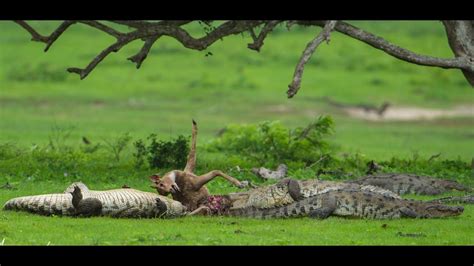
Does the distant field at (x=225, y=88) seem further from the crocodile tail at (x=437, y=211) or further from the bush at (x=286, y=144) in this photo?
the crocodile tail at (x=437, y=211)

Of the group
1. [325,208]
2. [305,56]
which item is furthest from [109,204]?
[305,56]

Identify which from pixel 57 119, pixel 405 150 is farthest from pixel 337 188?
pixel 57 119

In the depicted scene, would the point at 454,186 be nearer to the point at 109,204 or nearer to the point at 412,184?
the point at 412,184

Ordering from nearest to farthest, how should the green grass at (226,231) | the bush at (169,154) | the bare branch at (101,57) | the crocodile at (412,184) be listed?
the green grass at (226,231) < the crocodile at (412,184) < the bare branch at (101,57) < the bush at (169,154)

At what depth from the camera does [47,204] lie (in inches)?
556

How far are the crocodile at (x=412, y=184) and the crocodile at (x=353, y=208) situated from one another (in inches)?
97.0

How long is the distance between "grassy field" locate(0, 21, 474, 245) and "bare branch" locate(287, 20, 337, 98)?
1844mm

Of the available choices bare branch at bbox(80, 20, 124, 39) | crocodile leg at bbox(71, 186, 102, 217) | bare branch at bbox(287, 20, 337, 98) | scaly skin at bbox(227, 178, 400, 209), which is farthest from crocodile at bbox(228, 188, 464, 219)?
bare branch at bbox(80, 20, 124, 39)

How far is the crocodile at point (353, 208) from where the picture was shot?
14430 mm

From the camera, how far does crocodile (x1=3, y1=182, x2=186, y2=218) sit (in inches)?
555

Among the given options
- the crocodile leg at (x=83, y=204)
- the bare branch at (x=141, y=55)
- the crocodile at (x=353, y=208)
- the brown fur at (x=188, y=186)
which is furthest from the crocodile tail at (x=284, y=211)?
the bare branch at (x=141, y=55)

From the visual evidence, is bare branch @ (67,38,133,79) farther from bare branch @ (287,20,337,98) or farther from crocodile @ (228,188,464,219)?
crocodile @ (228,188,464,219)
